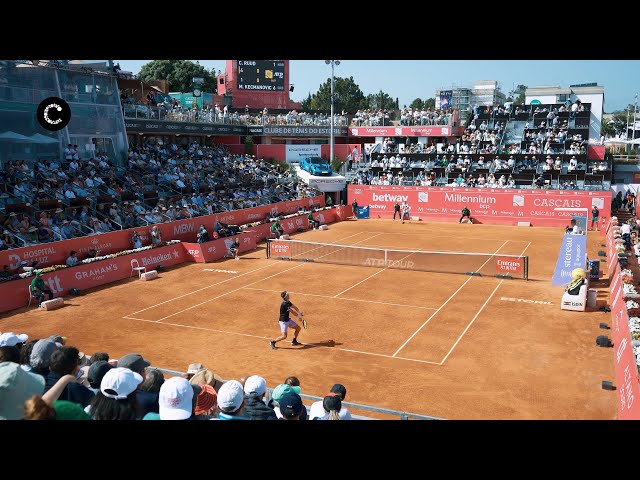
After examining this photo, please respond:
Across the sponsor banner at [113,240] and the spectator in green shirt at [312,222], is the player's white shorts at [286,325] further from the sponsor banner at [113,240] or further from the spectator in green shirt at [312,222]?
the spectator in green shirt at [312,222]

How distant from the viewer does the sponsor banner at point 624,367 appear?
11.2 metres

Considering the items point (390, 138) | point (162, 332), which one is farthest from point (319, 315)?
point (390, 138)

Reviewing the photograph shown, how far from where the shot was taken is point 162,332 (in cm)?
1884

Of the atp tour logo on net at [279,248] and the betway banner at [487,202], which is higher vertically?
the betway banner at [487,202]

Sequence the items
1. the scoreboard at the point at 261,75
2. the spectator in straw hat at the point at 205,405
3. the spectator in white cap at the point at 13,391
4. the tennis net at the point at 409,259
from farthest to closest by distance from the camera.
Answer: the scoreboard at the point at 261,75, the tennis net at the point at 409,259, the spectator in straw hat at the point at 205,405, the spectator in white cap at the point at 13,391

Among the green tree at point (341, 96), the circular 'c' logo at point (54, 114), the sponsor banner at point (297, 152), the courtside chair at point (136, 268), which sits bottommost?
the courtside chair at point (136, 268)

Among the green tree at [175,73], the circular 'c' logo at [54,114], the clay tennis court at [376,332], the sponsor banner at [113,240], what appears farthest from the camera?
the green tree at [175,73]

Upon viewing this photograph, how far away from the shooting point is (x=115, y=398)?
5.79 meters

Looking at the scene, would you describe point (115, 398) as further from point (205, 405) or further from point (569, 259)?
point (569, 259)

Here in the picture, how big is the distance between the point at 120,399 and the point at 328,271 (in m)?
22.3

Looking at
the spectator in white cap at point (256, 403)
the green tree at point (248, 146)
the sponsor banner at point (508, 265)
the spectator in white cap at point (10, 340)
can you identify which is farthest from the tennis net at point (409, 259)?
the green tree at point (248, 146)

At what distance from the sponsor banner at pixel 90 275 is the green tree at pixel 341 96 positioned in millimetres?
73882
